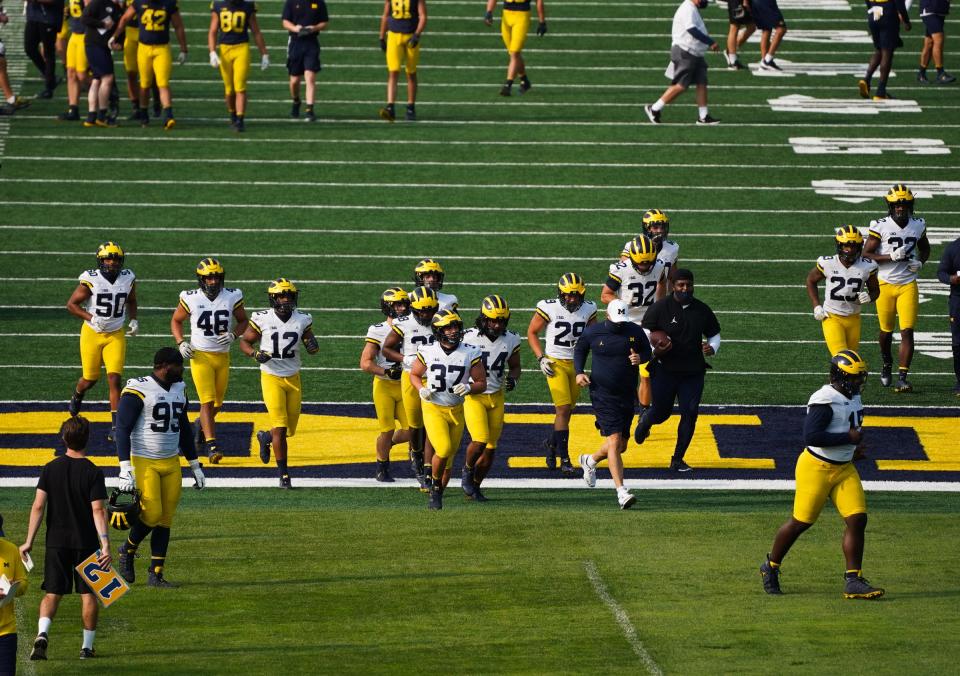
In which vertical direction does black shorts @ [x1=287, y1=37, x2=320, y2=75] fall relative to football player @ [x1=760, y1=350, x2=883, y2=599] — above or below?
above

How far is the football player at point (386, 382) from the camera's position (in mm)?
14398

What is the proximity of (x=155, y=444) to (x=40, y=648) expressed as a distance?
1.80m

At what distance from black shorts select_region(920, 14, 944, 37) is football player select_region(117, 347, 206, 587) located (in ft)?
55.5

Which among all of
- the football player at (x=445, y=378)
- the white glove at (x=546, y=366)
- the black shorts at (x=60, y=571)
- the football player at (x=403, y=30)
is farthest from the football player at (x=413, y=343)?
the football player at (x=403, y=30)

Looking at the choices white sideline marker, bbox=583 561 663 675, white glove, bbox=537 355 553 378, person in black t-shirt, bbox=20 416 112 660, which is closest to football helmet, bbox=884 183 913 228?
white glove, bbox=537 355 553 378

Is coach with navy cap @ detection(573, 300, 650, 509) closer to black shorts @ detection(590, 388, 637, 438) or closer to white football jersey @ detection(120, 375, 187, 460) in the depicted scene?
black shorts @ detection(590, 388, 637, 438)

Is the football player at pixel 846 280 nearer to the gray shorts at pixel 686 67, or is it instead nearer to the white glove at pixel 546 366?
the white glove at pixel 546 366

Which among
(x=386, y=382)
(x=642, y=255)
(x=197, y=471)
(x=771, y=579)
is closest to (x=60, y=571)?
(x=197, y=471)

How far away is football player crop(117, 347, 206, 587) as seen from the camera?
11336 millimetres

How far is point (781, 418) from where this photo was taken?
16312 millimetres

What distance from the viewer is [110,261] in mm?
15406

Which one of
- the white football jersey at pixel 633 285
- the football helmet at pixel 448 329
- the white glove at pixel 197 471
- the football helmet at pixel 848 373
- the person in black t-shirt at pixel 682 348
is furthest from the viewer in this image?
the white football jersey at pixel 633 285

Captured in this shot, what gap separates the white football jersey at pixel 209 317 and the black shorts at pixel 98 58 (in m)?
9.16

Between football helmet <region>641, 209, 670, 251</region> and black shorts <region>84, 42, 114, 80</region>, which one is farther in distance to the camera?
black shorts <region>84, 42, 114, 80</region>
